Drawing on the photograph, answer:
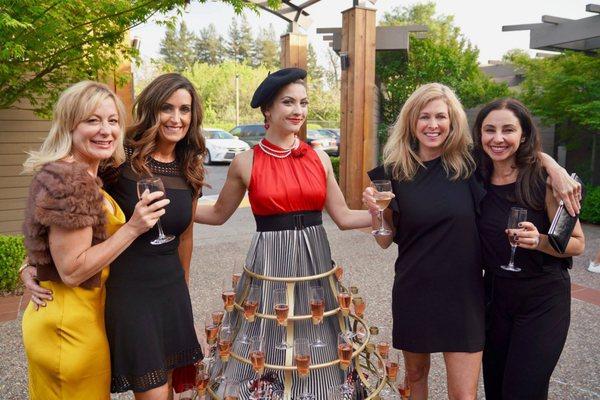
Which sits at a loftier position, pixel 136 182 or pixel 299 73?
pixel 299 73

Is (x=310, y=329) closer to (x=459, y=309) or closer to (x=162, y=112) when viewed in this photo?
(x=459, y=309)

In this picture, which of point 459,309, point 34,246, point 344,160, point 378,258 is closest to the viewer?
point 34,246

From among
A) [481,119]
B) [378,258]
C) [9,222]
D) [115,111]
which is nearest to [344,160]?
[378,258]

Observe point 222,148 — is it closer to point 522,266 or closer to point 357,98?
point 357,98

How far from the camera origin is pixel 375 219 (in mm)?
2793

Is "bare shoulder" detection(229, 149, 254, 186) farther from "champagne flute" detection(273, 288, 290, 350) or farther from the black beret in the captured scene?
"champagne flute" detection(273, 288, 290, 350)

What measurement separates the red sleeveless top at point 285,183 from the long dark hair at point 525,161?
0.98 meters

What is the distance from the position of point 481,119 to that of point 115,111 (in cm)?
199

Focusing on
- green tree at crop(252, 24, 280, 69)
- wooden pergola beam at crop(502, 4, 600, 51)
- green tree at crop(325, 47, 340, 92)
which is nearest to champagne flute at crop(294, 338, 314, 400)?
wooden pergola beam at crop(502, 4, 600, 51)

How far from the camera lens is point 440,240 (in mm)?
2625

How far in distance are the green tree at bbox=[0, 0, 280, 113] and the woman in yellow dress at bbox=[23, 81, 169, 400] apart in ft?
6.97

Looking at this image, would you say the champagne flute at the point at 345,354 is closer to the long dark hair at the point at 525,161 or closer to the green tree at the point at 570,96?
the long dark hair at the point at 525,161

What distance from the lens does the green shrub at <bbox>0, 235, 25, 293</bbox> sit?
19.1ft

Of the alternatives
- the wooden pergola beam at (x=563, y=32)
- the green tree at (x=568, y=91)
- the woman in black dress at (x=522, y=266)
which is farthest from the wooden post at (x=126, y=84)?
the green tree at (x=568, y=91)
